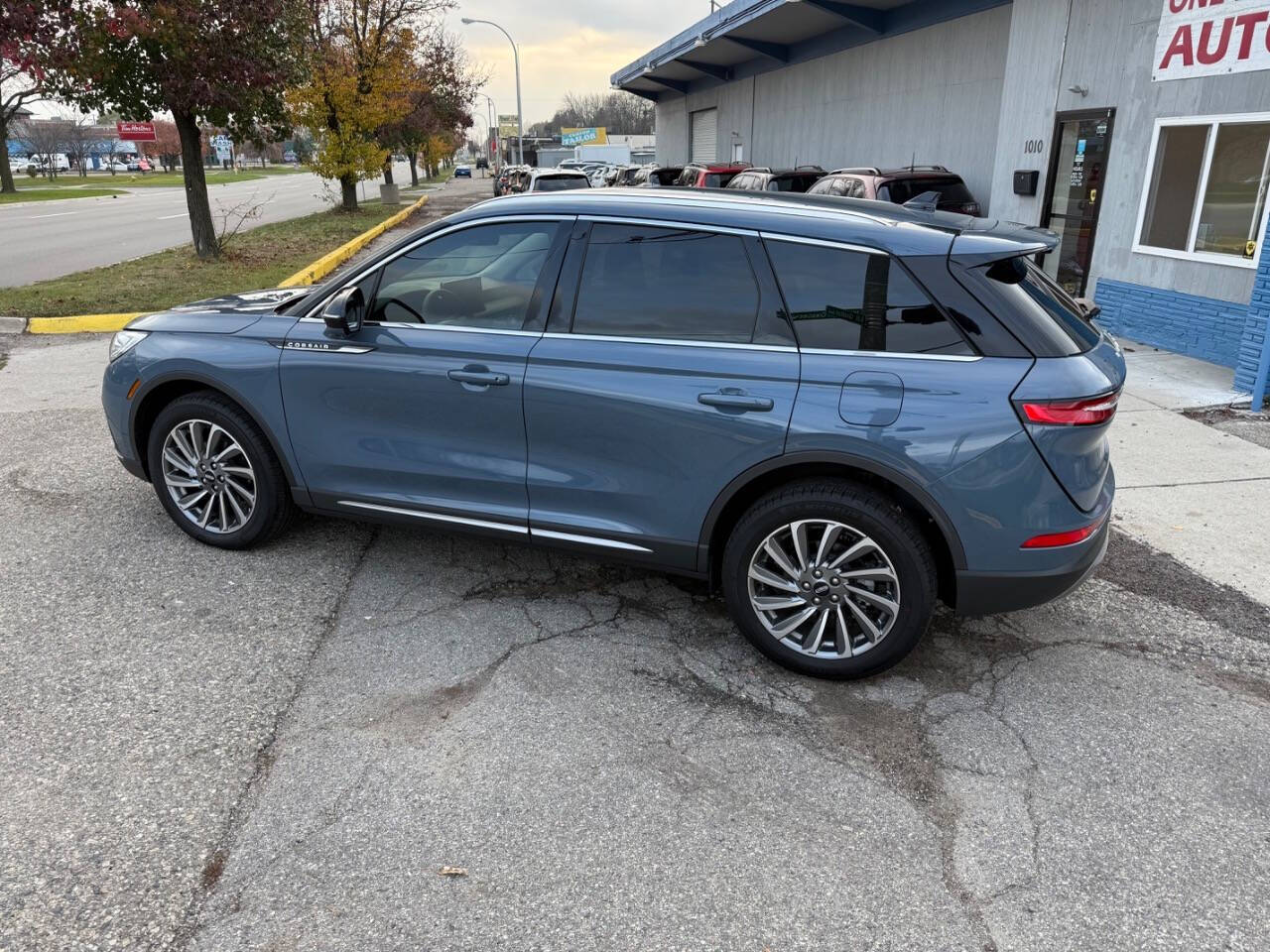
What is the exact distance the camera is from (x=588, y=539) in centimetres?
381

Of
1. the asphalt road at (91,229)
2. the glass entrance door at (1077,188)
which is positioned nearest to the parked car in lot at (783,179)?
the glass entrance door at (1077,188)

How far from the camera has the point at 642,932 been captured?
2395mm

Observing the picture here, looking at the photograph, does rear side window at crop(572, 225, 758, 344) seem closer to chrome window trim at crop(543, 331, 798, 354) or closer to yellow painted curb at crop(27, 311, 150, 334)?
chrome window trim at crop(543, 331, 798, 354)

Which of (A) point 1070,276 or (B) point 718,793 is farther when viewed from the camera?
(A) point 1070,276

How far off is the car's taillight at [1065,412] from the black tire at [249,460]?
3.34m

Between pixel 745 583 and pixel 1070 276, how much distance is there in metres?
9.41

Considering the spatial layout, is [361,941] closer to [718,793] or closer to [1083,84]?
[718,793]

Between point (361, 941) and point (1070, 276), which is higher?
point (1070, 276)

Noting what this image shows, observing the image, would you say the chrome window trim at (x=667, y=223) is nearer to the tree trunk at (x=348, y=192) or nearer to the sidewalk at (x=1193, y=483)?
the sidewalk at (x=1193, y=483)

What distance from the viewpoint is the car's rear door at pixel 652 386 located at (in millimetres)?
3447

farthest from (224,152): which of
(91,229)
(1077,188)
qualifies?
(1077,188)

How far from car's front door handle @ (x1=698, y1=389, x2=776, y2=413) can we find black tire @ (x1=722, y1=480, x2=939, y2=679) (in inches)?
13.1

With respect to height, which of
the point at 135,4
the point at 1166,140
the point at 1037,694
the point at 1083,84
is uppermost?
the point at 135,4

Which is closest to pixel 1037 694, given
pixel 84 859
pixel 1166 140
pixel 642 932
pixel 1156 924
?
pixel 1156 924
